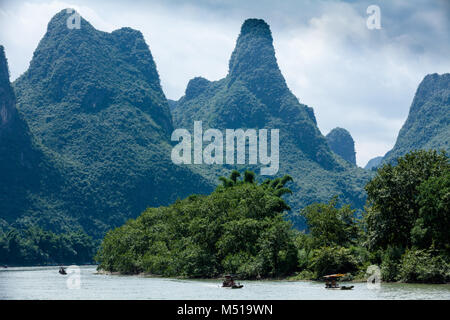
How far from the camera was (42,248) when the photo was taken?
96.6m

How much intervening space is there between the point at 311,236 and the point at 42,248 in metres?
64.7

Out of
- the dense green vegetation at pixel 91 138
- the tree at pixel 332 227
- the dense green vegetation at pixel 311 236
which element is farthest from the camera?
the dense green vegetation at pixel 91 138

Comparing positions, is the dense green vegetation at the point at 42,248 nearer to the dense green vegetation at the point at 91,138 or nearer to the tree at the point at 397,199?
the dense green vegetation at the point at 91,138

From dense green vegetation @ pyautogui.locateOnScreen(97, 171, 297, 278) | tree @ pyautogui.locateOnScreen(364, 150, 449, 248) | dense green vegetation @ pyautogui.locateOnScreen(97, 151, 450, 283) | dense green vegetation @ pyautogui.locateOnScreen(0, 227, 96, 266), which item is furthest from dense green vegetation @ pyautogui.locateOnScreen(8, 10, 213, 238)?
tree @ pyautogui.locateOnScreen(364, 150, 449, 248)

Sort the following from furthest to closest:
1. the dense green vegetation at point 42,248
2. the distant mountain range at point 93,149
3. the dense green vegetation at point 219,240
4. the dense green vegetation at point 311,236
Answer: the distant mountain range at point 93,149, the dense green vegetation at point 42,248, the dense green vegetation at point 219,240, the dense green vegetation at point 311,236

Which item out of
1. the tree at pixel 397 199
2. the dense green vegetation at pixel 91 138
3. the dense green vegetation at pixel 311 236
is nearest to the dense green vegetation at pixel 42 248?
the dense green vegetation at pixel 91 138

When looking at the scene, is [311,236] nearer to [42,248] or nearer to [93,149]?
[42,248]

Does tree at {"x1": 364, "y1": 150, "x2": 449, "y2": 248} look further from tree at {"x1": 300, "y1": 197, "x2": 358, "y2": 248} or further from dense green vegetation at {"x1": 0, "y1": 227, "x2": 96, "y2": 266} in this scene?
dense green vegetation at {"x1": 0, "y1": 227, "x2": 96, "y2": 266}

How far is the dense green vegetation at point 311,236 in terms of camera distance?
116 feet

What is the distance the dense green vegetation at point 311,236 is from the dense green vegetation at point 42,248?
3548cm

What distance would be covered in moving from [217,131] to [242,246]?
14363 cm

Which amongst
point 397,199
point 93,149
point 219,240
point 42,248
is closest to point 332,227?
point 397,199

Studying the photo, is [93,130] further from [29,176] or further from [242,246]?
[242,246]

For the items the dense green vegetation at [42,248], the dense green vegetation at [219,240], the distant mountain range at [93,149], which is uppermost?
the distant mountain range at [93,149]
